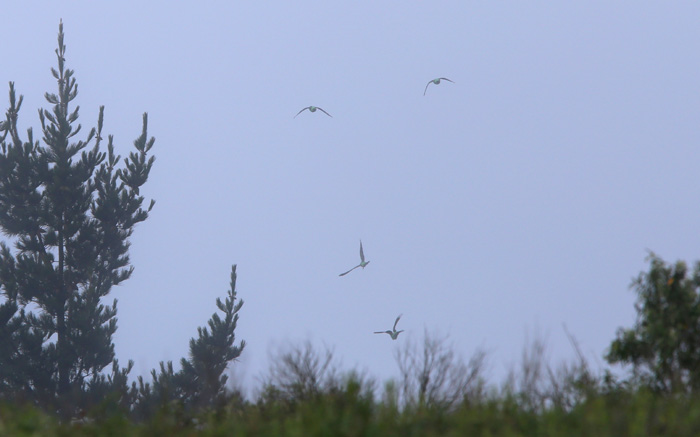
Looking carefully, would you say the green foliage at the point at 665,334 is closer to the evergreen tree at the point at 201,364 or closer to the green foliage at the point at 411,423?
the green foliage at the point at 411,423

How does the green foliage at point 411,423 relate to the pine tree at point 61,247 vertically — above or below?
below

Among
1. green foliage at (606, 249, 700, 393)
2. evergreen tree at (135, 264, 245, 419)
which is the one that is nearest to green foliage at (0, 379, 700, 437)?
green foliage at (606, 249, 700, 393)

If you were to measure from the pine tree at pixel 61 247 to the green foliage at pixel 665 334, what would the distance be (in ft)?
78.4

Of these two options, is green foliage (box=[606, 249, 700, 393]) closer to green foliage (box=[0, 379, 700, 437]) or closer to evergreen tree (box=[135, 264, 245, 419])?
green foliage (box=[0, 379, 700, 437])

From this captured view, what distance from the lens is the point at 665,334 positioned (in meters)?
16.5

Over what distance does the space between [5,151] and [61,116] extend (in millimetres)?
2745

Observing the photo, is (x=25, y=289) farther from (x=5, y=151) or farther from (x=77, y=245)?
(x=5, y=151)

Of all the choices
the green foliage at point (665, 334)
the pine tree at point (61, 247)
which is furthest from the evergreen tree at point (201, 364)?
the green foliage at point (665, 334)

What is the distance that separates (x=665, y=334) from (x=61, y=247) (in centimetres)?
2728

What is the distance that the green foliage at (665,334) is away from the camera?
54.1 feet

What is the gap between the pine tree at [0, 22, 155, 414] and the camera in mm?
34406

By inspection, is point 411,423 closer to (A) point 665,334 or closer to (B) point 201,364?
(A) point 665,334

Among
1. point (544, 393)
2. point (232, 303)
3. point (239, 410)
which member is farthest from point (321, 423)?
point (232, 303)

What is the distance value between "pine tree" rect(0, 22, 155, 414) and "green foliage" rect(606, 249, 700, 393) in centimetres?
2390
